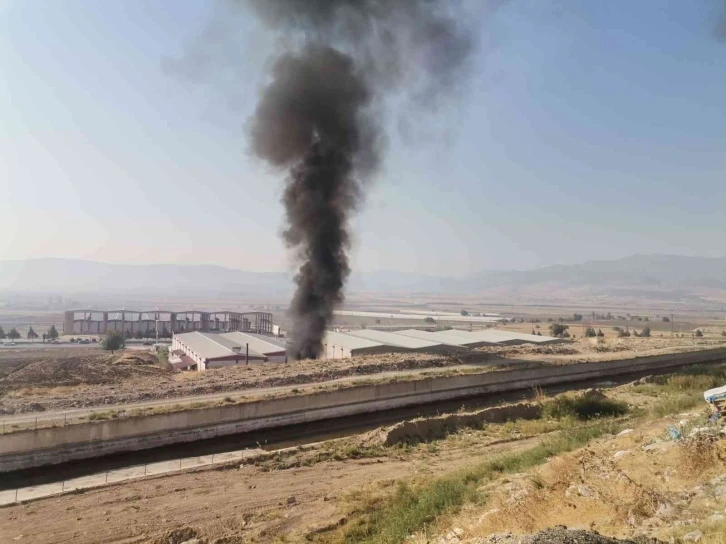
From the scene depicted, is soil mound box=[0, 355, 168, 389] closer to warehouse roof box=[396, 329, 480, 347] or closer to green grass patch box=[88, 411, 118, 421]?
green grass patch box=[88, 411, 118, 421]

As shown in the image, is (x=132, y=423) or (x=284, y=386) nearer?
(x=132, y=423)

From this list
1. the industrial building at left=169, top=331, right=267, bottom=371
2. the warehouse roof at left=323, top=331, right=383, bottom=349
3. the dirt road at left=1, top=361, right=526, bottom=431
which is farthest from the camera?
the warehouse roof at left=323, top=331, right=383, bottom=349

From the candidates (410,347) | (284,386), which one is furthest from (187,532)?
(410,347)

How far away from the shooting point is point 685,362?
42.6m

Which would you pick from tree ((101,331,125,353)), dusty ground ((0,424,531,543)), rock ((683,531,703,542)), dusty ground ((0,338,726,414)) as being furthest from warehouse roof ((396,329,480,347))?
rock ((683,531,703,542))

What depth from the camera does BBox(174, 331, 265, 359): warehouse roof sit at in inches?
1573

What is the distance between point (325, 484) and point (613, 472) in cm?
724

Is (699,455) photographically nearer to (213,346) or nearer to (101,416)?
(101,416)

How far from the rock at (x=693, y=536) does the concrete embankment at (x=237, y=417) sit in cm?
1714

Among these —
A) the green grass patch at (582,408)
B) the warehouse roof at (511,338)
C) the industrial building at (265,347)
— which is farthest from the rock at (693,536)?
the warehouse roof at (511,338)

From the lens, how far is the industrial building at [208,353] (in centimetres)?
3812

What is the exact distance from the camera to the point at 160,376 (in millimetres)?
30812

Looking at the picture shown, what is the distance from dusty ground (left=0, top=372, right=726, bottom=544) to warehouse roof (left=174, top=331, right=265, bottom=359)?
24.0 meters

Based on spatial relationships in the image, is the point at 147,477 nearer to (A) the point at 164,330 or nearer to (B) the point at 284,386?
(B) the point at 284,386
